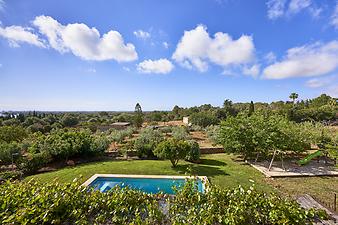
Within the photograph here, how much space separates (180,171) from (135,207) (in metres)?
10.8

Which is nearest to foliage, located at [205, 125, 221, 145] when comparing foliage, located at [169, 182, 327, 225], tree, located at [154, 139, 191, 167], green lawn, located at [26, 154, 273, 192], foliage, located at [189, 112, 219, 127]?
green lawn, located at [26, 154, 273, 192]

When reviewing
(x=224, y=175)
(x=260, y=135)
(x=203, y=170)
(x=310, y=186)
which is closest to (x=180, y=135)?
(x=203, y=170)

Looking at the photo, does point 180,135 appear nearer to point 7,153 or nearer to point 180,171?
point 180,171

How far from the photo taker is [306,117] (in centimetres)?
Answer: 4403

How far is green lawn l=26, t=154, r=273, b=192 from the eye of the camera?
497 inches

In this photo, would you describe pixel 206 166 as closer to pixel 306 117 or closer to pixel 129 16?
pixel 129 16

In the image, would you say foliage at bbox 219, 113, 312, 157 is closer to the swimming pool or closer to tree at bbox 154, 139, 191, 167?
tree at bbox 154, 139, 191, 167

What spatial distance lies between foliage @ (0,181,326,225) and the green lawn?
28.1ft

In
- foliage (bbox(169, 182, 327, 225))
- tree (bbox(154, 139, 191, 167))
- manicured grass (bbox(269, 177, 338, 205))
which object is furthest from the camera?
tree (bbox(154, 139, 191, 167))

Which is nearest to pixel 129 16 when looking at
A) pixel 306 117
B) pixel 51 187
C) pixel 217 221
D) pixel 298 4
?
pixel 298 4

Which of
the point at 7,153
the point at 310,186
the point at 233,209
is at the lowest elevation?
the point at 310,186

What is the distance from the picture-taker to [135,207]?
3854 mm

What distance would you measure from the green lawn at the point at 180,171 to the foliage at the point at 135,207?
8.56m

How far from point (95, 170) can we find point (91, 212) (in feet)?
38.5
